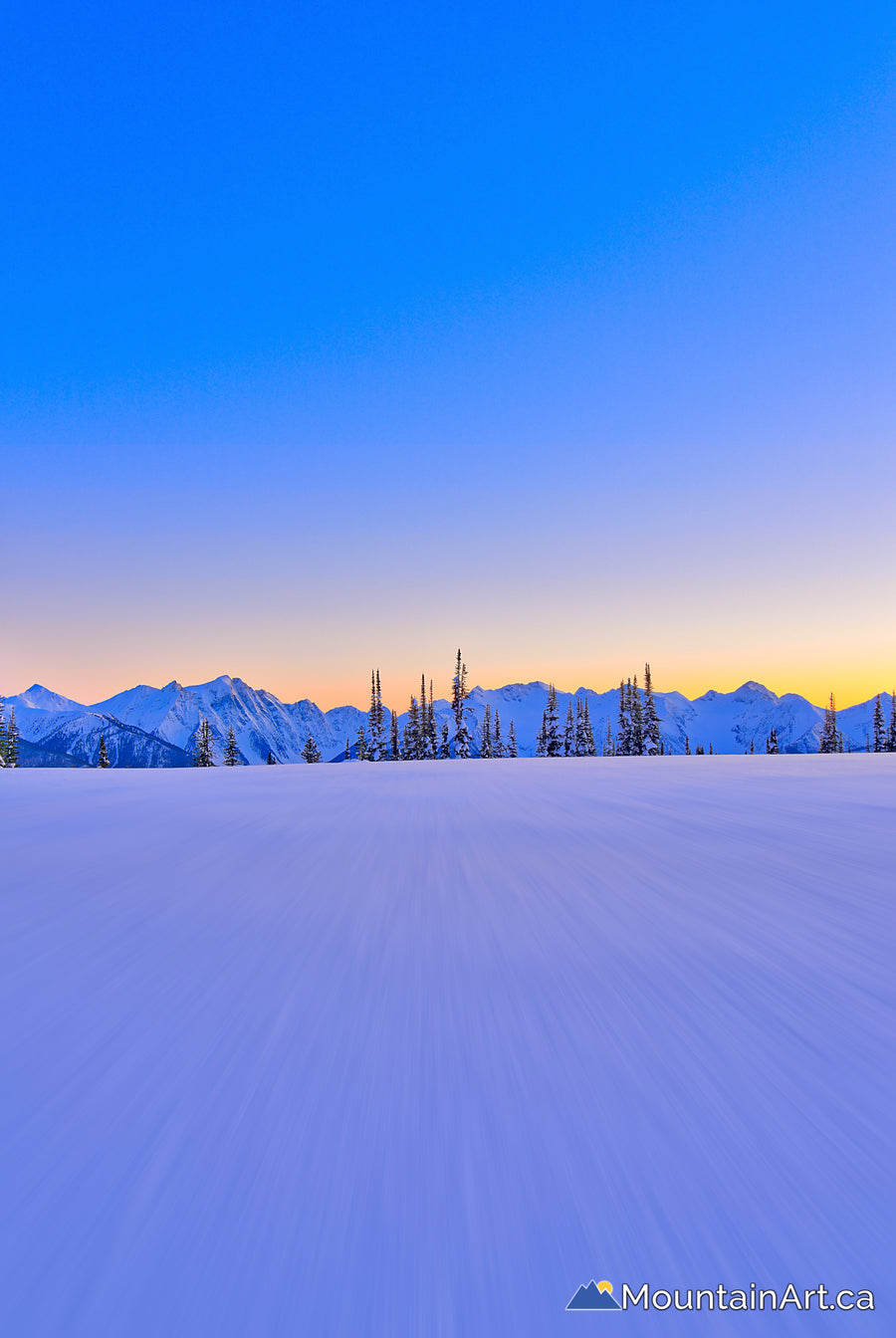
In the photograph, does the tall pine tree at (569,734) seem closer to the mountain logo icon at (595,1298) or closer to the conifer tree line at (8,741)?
the conifer tree line at (8,741)

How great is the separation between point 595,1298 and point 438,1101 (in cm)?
82

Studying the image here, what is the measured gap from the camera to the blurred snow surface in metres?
1.62

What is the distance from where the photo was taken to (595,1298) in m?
1.59

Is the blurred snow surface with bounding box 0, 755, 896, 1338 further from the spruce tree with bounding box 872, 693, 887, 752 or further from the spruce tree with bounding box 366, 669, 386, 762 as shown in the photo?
the spruce tree with bounding box 872, 693, 887, 752

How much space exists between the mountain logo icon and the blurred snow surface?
22mm

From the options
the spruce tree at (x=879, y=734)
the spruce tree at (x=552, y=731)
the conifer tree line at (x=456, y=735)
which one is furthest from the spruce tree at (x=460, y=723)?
the spruce tree at (x=879, y=734)

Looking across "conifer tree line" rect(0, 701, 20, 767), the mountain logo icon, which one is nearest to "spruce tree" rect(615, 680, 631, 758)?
"conifer tree line" rect(0, 701, 20, 767)

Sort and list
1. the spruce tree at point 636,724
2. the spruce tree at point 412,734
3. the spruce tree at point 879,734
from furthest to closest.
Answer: the spruce tree at point 879,734 → the spruce tree at point 412,734 → the spruce tree at point 636,724

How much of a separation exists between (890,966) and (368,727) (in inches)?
2694

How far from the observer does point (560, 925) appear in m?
4.11

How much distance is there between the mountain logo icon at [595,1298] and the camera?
1.57 m

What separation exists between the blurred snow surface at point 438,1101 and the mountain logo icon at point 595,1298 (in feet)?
0.07

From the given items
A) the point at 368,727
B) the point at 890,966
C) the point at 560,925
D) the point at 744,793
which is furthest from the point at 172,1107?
the point at 368,727

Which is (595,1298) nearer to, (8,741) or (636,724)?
(636,724)
